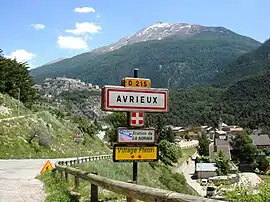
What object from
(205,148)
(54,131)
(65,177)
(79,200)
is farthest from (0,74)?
(205,148)

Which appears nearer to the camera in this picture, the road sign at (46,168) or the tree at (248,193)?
the tree at (248,193)

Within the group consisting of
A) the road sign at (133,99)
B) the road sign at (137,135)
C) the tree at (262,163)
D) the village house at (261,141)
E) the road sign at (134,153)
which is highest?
the road sign at (133,99)

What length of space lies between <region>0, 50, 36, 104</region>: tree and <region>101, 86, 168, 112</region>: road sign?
197ft

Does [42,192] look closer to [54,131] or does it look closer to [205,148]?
[54,131]

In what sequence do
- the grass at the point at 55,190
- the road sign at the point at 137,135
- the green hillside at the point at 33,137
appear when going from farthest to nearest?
the green hillside at the point at 33,137 < the grass at the point at 55,190 < the road sign at the point at 137,135

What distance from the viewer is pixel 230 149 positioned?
128 metres

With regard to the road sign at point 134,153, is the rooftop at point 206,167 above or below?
below

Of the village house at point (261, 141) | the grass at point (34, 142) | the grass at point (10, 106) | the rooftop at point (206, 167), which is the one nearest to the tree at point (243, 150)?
the rooftop at point (206, 167)

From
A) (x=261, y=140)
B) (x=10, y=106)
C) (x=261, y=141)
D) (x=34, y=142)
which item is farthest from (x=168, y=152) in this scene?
(x=261, y=140)

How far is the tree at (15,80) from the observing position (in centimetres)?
6838

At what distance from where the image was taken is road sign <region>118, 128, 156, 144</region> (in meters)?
8.97

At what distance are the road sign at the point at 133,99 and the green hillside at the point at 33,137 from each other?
32.0 metres

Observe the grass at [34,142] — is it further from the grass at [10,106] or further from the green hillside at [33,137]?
the grass at [10,106]

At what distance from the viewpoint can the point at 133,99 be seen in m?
9.05
